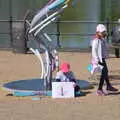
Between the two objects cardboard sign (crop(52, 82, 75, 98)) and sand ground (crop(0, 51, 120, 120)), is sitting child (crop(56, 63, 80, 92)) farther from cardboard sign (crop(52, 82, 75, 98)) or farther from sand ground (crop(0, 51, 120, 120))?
sand ground (crop(0, 51, 120, 120))

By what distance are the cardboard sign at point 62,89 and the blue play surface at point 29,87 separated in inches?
12.6

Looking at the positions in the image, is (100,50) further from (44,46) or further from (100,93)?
(44,46)

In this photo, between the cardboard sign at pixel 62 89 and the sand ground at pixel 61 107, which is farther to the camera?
the cardboard sign at pixel 62 89

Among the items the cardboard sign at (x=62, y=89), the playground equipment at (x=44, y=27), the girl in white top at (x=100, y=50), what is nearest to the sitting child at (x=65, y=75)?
the cardboard sign at (x=62, y=89)

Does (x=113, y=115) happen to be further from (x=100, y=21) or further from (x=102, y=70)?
(x=100, y=21)

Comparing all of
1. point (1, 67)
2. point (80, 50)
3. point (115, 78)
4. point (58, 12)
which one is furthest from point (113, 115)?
point (80, 50)

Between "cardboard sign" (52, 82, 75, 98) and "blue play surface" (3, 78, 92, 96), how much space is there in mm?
319

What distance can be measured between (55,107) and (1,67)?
274 inches

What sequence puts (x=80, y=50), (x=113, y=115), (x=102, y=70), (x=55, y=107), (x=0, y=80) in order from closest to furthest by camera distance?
(x=113, y=115)
(x=55, y=107)
(x=102, y=70)
(x=0, y=80)
(x=80, y=50)

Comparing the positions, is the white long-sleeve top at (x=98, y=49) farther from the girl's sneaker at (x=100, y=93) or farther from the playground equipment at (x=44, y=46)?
the playground equipment at (x=44, y=46)

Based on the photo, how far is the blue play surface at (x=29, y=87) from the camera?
12.7 metres

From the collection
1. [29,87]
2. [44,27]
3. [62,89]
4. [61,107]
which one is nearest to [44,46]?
[44,27]

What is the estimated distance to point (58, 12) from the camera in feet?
42.4

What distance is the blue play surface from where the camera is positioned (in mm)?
12695
